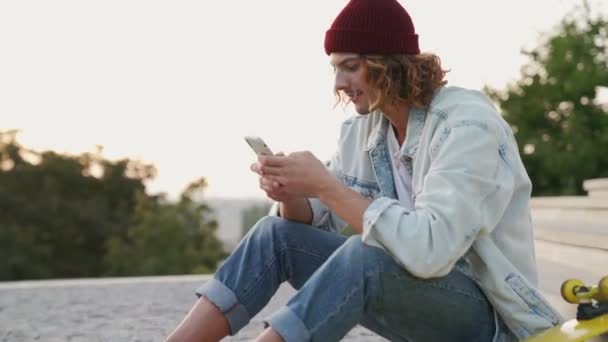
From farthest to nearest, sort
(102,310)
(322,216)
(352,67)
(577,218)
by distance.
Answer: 1. (102,310)
2. (577,218)
3. (322,216)
4. (352,67)

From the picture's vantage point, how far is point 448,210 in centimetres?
253

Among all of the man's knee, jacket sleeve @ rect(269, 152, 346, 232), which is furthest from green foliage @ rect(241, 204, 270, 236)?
the man's knee

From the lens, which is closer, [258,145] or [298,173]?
[298,173]

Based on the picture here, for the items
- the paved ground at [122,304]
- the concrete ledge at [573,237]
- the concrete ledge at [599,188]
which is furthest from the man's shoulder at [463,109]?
the concrete ledge at [599,188]

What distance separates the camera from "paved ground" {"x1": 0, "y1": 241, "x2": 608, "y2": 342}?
4.09m

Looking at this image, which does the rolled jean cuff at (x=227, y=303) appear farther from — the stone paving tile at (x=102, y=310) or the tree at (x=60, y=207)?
the tree at (x=60, y=207)

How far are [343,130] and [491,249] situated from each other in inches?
33.7

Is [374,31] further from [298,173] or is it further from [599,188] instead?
[599,188]

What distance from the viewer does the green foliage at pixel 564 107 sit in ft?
37.0

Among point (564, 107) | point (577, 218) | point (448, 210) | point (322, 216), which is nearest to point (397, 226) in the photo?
point (448, 210)

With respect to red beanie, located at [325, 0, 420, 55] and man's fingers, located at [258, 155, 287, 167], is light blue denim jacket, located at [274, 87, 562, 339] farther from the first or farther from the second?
man's fingers, located at [258, 155, 287, 167]

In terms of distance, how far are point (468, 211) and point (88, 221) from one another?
1660 inches

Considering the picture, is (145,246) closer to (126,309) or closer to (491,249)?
(126,309)

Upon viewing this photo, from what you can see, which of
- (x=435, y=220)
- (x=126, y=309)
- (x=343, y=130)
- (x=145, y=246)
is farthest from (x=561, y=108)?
(x=145, y=246)
